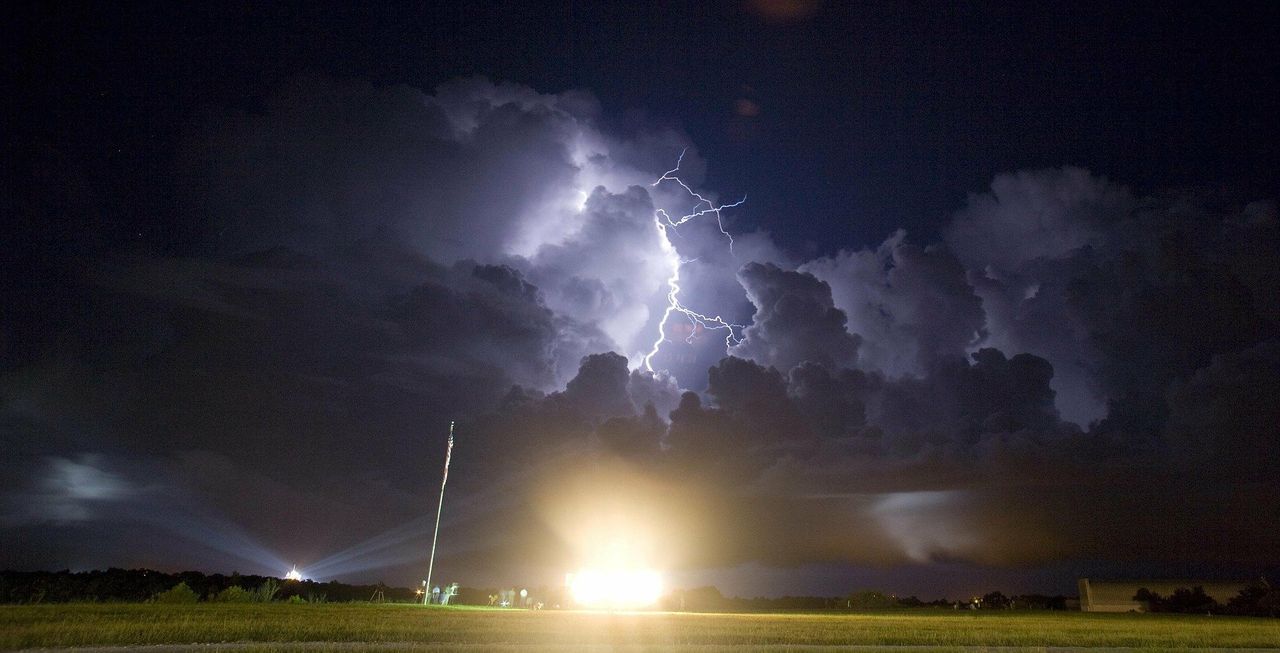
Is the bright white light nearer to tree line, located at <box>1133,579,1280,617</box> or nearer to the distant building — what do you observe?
tree line, located at <box>1133,579,1280,617</box>

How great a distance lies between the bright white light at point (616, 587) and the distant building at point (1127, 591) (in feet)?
298

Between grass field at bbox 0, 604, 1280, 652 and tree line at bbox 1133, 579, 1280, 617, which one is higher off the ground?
grass field at bbox 0, 604, 1280, 652

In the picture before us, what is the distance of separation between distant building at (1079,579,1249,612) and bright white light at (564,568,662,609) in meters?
90.8

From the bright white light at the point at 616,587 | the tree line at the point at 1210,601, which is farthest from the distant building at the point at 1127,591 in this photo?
the bright white light at the point at 616,587

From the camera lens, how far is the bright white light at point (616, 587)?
54.2 meters

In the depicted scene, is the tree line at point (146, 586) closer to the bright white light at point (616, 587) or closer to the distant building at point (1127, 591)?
the bright white light at point (616, 587)

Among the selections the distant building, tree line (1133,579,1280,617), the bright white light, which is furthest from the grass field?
the distant building

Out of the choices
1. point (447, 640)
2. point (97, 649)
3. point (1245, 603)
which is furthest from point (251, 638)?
point (1245, 603)

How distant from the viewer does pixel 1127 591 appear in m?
113

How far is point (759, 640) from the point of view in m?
20.1

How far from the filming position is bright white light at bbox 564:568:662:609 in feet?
178

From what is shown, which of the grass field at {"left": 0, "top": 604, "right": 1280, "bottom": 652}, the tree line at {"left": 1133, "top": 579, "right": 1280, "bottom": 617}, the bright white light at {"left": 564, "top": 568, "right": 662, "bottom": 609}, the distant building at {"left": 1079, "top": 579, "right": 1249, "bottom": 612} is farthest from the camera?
the distant building at {"left": 1079, "top": 579, "right": 1249, "bottom": 612}

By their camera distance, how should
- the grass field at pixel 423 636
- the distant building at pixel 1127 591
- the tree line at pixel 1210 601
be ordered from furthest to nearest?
the distant building at pixel 1127 591, the tree line at pixel 1210 601, the grass field at pixel 423 636

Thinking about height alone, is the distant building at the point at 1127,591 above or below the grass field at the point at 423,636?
below
